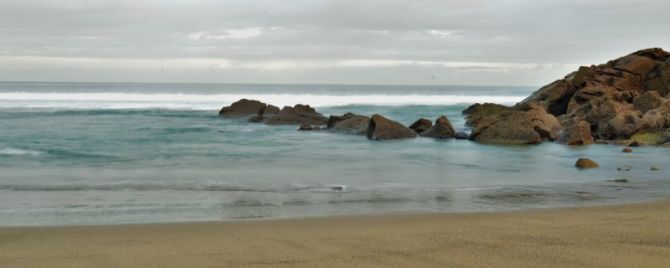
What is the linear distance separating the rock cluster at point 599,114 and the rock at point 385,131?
8.39 feet

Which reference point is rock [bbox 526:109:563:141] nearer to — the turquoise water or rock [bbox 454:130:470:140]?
the turquoise water

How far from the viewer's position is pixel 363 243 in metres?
6.15

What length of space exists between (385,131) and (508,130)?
4433 mm

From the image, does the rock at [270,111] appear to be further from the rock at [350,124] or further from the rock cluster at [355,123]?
the rock at [350,124]

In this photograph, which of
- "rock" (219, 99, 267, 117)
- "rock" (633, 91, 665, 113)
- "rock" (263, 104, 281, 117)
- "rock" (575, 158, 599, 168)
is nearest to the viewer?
"rock" (575, 158, 599, 168)

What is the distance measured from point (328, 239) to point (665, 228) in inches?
139

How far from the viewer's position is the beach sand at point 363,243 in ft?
17.7

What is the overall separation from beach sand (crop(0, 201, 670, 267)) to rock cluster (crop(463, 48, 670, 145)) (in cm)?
1535

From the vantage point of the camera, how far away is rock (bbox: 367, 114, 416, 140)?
78.8 feet

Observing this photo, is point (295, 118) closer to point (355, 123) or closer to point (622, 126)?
point (355, 123)

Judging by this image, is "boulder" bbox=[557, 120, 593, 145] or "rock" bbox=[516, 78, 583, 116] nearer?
"boulder" bbox=[557, 120, 593, 145]

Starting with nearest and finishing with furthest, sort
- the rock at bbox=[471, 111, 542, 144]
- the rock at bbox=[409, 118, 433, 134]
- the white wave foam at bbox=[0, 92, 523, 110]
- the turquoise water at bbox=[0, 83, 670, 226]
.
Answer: the turquoise water at bbox=[0, 83, 670, 226] < the rock at bbox=[471, 111, 542, 144] < the rock at bbox=[409, 118, 433, 134] < the white wave foam at bbox=[0, 92, 523, 110]

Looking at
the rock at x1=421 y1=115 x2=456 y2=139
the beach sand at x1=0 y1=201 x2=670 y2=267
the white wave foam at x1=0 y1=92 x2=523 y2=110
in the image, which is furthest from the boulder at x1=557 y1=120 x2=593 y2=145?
the white wave foam at x1=0 y1=92 x2=523 y2=110

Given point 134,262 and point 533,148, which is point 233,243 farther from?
point 533,148
